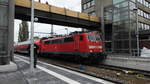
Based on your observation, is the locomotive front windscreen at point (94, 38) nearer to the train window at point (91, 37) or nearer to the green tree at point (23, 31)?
the train window at point (91, 37)

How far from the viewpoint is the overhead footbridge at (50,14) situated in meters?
20.7

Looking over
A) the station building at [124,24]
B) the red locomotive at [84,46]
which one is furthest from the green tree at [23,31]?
the red locomotive at [84,46]

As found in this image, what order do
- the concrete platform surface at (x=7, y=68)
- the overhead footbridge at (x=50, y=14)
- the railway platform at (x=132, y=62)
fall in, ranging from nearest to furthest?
1. the concrete platform surface at (x=7, y=68)
2. the railway platform at (x=132, y=62)
3. the overhead footbridge at (x=50, y=14)

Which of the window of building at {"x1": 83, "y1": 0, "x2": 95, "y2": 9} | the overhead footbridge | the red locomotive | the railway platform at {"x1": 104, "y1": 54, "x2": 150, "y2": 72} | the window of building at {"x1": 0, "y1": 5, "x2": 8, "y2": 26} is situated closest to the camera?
the window of building at {"x1": 0, "y1": 5, "x2": 8, "y2": 26}

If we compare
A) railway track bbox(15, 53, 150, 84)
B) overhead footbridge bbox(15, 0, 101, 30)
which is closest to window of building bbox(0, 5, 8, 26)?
railway track bbox(15, 53, 150, 84)

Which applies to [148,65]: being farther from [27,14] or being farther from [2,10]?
[27,14]

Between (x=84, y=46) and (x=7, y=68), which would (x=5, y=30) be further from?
(x=84, y=46)

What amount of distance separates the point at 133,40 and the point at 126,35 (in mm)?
1461

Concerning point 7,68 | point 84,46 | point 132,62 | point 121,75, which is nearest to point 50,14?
point 84,46

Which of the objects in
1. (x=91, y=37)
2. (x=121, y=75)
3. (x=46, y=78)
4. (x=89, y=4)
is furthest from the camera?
(x=89, y=4)

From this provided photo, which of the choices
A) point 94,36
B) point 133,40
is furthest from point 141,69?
point 133,40

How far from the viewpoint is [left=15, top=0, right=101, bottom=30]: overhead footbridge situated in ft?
68.0

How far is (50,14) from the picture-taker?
936 inches

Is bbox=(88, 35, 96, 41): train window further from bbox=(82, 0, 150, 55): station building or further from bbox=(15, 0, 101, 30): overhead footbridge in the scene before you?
bbox=(15, 0, 101, 30): overhead footbridge
